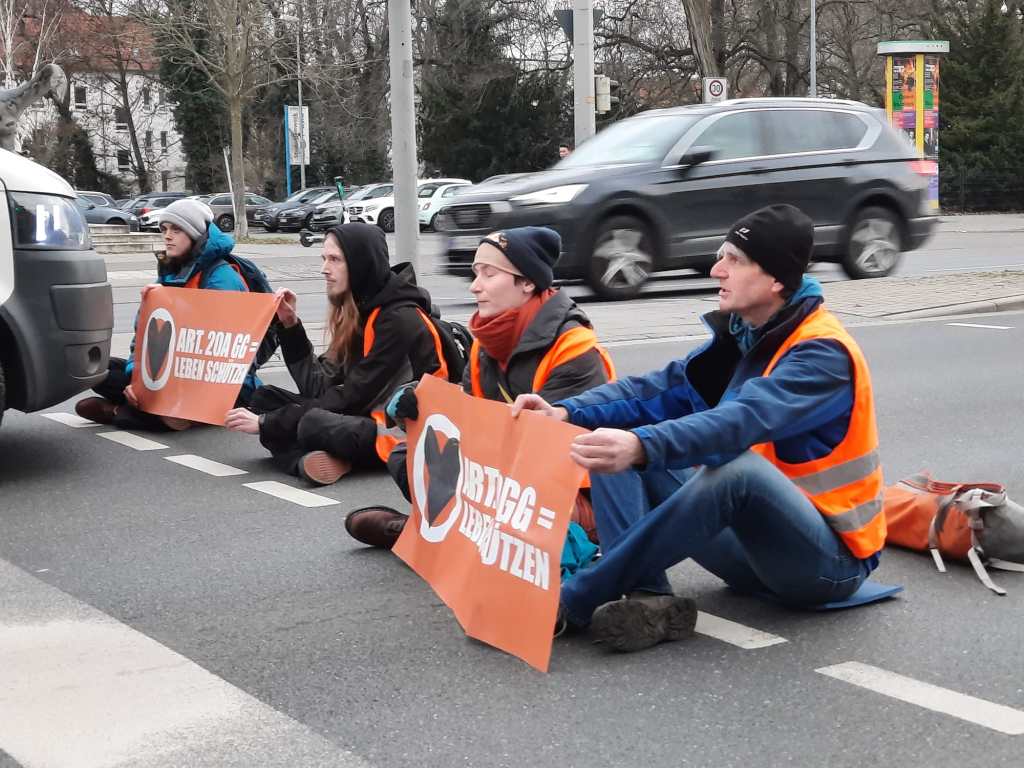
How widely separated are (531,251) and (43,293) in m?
2.80

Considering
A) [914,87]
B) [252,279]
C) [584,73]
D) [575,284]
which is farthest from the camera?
[914,87]

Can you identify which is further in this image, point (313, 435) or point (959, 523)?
point (313, 435)

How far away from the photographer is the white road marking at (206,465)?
7059mm

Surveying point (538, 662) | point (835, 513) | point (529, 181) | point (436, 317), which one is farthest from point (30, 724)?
point (529, 181)

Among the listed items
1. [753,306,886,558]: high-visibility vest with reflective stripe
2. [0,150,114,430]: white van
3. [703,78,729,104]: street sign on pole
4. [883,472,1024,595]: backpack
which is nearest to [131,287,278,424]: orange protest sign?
[0,150,114,430]: white van

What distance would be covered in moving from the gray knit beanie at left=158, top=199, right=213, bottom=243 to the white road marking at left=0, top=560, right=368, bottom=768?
376cm

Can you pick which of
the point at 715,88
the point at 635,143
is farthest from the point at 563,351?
the point at 715,88

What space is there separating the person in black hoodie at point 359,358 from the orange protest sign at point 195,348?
78 centimetres

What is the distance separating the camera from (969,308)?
553 inches

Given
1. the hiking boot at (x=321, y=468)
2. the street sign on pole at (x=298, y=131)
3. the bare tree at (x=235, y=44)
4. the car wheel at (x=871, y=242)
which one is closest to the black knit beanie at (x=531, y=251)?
the hiking boot at (x=321, y=468)

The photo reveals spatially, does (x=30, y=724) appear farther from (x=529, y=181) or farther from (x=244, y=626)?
(x=529, y=181)

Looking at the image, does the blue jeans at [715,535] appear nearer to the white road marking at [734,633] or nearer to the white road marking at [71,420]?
the white road marking at [734,633]

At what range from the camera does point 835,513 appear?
4266 millimetres

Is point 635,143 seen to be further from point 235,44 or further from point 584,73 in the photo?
point 235,44
